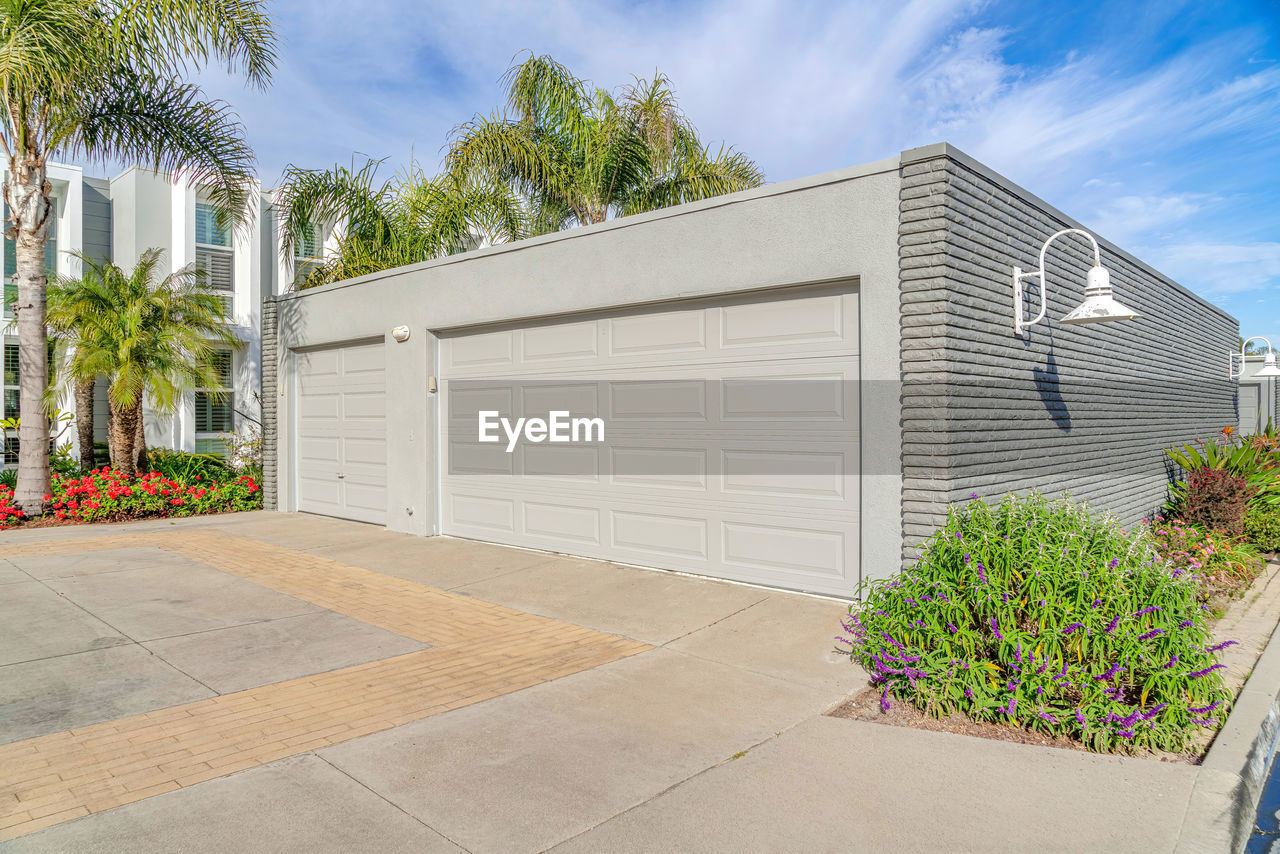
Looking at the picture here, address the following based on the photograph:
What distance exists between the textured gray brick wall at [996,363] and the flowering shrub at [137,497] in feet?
36.1

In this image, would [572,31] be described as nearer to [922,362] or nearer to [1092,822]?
[922,362]

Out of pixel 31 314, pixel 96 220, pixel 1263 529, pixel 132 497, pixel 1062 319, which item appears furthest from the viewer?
pixel 96 220

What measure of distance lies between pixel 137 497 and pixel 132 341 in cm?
232

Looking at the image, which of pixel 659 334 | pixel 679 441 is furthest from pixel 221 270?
pixel 679 441

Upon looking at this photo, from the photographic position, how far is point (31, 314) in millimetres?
11047

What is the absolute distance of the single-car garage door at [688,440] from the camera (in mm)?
6680

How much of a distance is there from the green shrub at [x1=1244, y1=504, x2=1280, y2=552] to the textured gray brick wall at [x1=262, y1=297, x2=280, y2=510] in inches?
525

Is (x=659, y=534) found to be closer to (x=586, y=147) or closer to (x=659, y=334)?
(x=659, y=334)

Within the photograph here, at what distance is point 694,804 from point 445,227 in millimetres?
12802

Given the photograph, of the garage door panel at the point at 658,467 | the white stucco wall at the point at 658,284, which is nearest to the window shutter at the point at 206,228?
the white stucco wall at the point at 658,284

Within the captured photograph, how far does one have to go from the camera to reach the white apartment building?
55.2ft

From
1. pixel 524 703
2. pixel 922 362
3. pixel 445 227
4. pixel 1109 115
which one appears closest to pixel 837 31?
pixel 1109 115

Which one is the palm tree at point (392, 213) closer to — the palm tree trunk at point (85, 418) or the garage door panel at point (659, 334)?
the palm tree trunk at point (85, 418)

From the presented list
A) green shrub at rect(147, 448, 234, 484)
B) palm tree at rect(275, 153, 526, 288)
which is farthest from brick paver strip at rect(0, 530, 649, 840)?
palm tree at rect(275, 153, 526, 288)
